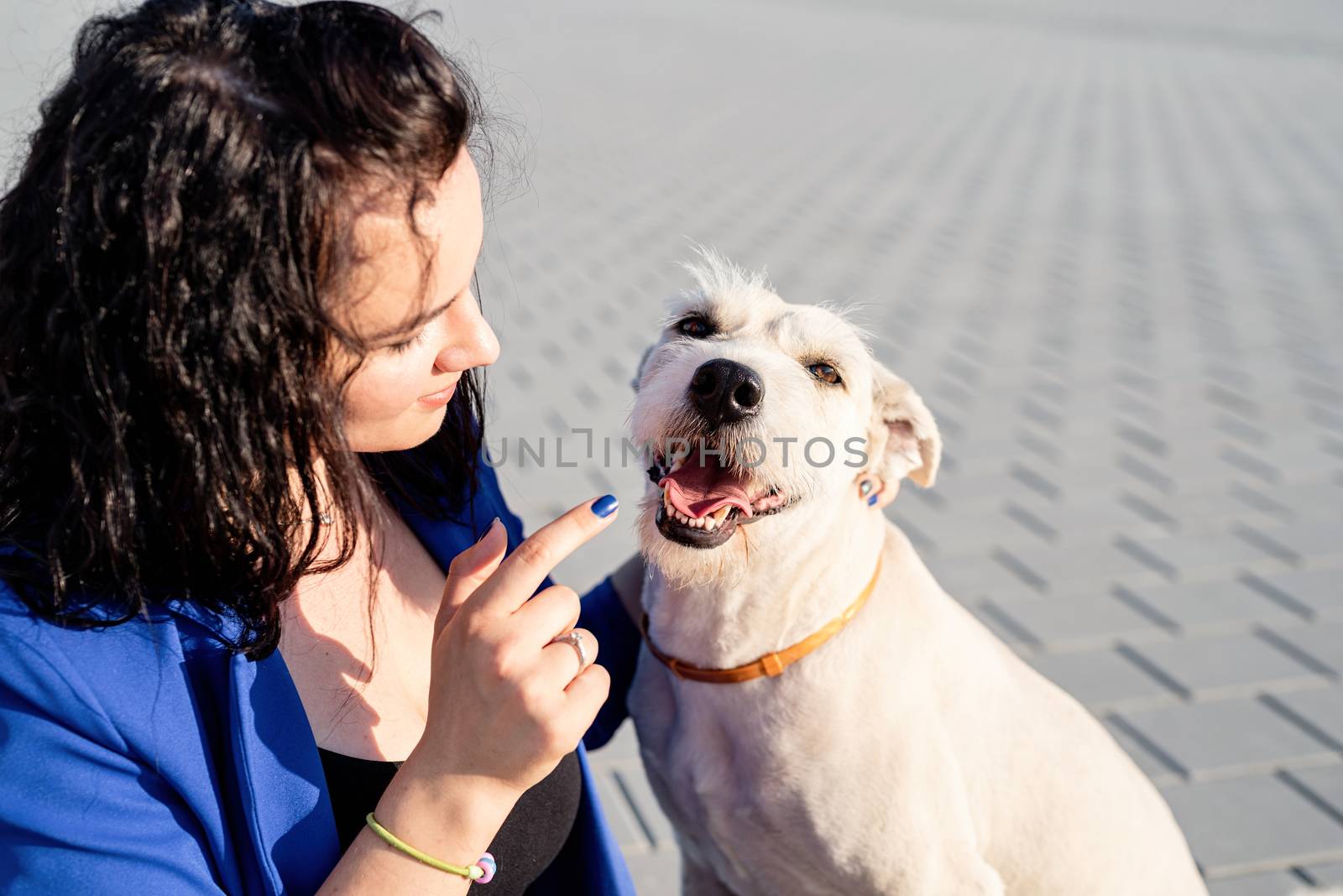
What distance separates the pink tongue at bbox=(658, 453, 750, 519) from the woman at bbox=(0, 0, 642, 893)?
0.53m

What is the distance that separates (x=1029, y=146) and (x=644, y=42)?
1149 centimetres

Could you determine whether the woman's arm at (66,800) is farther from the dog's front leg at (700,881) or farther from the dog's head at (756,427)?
the dog's front leg at (700,881)

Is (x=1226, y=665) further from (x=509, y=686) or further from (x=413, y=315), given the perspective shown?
(x=413, y=315)

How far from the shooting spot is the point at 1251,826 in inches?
128

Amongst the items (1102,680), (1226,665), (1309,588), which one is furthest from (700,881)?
(1309,588)

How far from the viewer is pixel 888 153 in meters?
13.2

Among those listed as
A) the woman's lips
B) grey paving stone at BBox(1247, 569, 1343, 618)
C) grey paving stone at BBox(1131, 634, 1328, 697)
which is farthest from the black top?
grey paving stone at BBox(1247, 569, 1343, 618)

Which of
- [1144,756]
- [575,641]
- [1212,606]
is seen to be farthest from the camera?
[1212,606]

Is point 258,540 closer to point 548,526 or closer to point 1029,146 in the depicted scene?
point 548,526

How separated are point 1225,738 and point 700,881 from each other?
2.02 m

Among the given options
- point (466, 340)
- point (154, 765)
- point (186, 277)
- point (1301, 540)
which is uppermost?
point (186, 277)

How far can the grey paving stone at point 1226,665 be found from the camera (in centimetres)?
389

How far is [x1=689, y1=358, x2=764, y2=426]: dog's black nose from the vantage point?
2.16 m

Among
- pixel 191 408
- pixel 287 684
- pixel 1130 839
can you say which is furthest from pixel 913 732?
pixel 191 408
